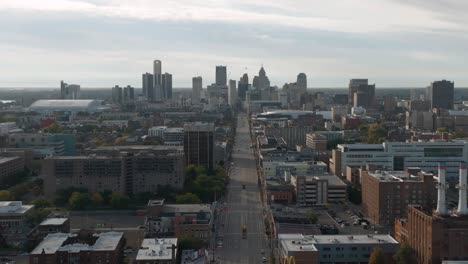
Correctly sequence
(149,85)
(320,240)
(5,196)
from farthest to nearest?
1. (149,85)
2. (5,196)
3. (320,240)

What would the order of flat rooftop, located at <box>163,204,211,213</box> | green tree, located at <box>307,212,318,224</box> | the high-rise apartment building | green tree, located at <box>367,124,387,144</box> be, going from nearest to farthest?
flat rooftop, located at <box>163,204,211,213</box>
green tree, located at <box>307,212,318,224</box>
the high-rise apartment building
green tree, located at <box>367,124,387,144</box>

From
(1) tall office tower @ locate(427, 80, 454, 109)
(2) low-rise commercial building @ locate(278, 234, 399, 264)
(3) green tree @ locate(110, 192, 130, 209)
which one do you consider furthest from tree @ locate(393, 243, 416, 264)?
(1) tall office tower @ locate(427, 80, 454, 109)

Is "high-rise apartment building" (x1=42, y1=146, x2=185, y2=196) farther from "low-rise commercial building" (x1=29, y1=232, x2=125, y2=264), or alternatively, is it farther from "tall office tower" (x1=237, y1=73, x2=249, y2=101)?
"tall office tower" (x1=237, y1=73, x2=249, y2=101)

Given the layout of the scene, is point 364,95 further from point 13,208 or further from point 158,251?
point 158,251

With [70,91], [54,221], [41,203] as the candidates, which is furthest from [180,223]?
[70,91]

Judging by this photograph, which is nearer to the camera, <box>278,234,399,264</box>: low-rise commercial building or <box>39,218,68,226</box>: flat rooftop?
Answer: <box>278,234,399,264</box>: low-rise commercial building

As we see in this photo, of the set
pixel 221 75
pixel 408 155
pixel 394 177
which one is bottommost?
pixel 408 155

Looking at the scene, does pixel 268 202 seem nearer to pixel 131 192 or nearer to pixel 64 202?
pixel 131 192

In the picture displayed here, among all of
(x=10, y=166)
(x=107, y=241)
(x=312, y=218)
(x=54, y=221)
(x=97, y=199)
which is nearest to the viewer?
(x=107, y=241)

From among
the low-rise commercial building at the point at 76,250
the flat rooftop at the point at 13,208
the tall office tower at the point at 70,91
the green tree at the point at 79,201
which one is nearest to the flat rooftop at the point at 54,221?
the flat rooftop at the point at 13,208
